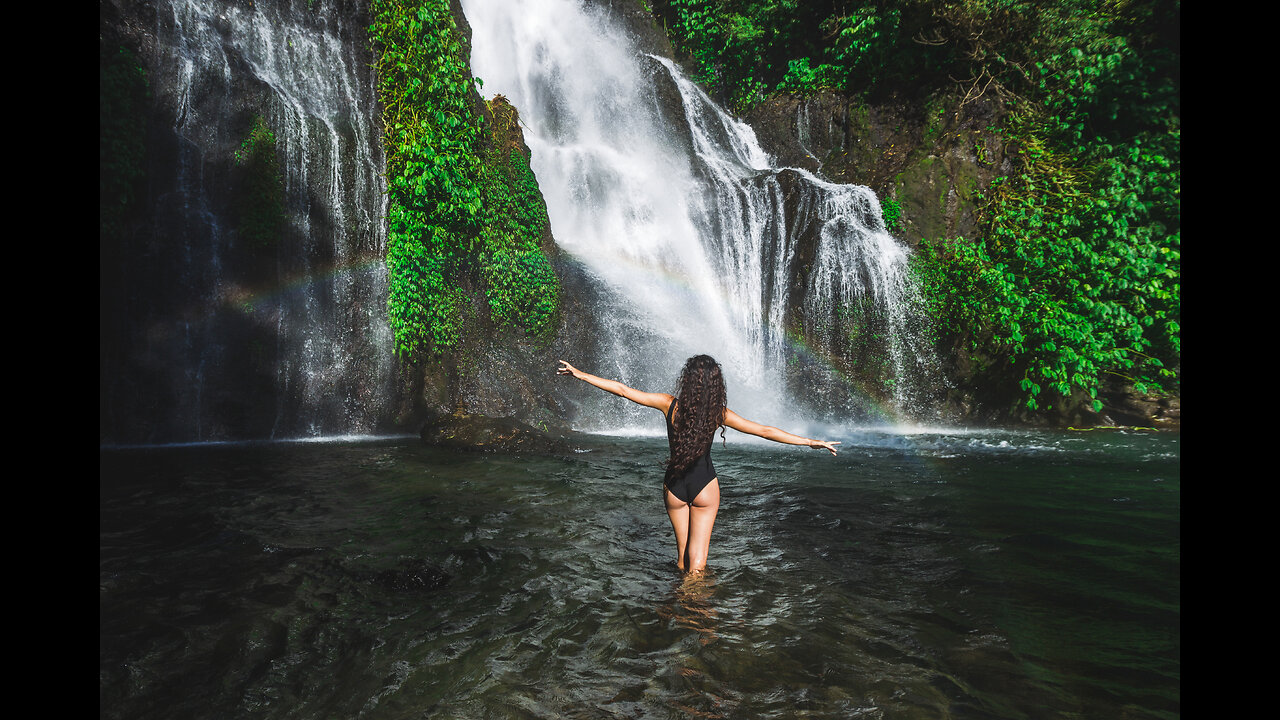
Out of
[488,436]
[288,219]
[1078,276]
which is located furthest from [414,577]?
[1078,276]

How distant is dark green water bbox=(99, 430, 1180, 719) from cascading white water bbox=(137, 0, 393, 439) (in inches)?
154

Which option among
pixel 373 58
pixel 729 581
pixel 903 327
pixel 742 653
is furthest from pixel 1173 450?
pixel 373 58

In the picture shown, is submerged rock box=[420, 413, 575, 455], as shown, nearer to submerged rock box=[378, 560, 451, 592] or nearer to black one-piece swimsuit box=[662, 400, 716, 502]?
submerged rock box=[378, 560, 451, 592]

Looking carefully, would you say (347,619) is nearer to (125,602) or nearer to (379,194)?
(125,602)

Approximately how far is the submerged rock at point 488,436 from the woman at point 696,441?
206 inches

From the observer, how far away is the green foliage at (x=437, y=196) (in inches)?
464

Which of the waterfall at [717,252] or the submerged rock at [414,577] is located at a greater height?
the waterfall at [717,252]

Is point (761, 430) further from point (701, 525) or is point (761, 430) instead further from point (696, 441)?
point (701, 525)

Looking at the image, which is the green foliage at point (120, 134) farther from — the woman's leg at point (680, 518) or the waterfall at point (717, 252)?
the woman's leg at point (680, 518)

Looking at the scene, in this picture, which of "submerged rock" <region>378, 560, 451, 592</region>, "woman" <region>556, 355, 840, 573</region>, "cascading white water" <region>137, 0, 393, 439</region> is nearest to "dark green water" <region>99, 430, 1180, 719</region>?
"submerged rock" <region>378, 560, 451, 592</region>

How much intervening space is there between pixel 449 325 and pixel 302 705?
31.6 feet

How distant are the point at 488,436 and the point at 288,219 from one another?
5397 mm

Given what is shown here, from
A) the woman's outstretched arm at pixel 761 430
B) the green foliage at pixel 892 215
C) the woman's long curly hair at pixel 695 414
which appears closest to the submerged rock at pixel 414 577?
the woman's long curly hair at pixel 695 414

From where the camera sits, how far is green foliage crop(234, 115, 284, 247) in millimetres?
11000
